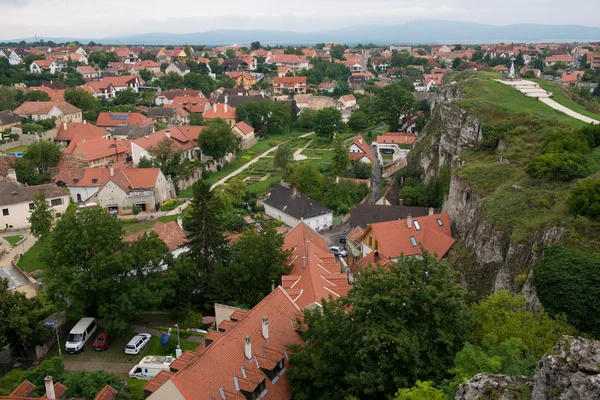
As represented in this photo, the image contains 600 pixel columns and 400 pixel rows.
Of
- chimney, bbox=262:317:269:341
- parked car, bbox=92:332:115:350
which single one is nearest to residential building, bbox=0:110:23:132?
parked car, bbox=92:332:115:350

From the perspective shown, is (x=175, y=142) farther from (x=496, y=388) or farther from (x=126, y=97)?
(x=496, y=388)

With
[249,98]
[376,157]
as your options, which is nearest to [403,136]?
[376,157]

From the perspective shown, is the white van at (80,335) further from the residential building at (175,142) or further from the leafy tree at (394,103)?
the leafy tree at (394,103)

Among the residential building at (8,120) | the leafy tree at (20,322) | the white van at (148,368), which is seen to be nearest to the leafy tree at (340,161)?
the white van at (148,368)

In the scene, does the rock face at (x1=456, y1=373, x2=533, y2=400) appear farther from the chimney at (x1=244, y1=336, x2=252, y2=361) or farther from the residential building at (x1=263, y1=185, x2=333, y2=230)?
the residential building at (x1=263, y1=185, x2=333, y2=230)

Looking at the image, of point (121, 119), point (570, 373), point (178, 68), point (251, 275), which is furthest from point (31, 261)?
point (178, 68)
